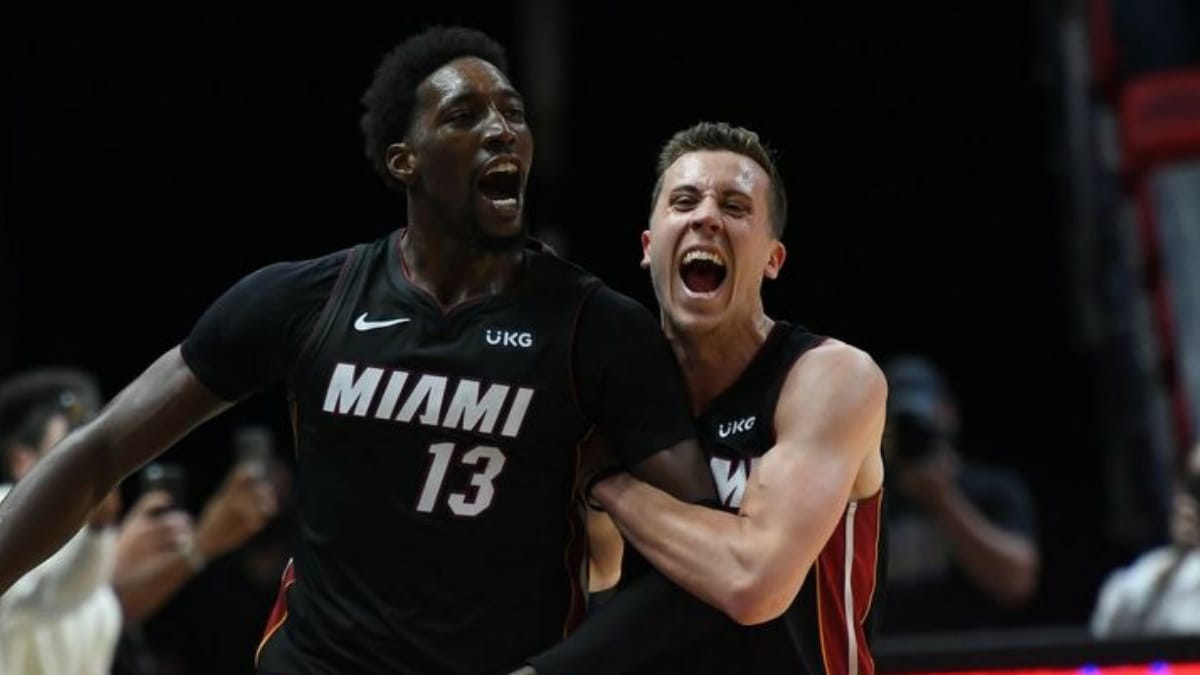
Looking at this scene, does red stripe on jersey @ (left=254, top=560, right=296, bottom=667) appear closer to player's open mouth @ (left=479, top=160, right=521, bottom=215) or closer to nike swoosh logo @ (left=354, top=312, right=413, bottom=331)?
nike swoosh logo @ (left=354, top=312, right=413, bottom=331)

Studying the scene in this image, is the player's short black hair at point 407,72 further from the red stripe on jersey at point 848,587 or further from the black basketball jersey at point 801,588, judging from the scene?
the red stripe on jersey at point 848,587

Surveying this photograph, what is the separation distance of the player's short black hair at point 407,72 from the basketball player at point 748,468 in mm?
482

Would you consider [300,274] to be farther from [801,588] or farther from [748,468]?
[801,588]

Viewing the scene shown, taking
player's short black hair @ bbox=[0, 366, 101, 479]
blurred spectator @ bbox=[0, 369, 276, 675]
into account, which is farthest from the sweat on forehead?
player's short black hair @ bbox=[0, 366, 101, 479]

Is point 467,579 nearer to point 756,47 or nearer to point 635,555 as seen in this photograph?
point 635,555

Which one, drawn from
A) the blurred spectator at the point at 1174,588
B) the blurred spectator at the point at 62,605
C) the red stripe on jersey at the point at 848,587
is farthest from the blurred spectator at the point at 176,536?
the red stripe on jersey at the point at 848,587

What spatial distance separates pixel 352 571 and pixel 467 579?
21cm

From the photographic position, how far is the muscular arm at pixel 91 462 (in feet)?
13.9

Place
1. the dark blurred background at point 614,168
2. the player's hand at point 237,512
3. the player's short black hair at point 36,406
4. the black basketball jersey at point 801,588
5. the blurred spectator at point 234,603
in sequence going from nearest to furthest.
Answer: the black basketball jersey at point 801,588, the player's short black hair at point 36,406, the player's hand at point 237,512, the blurred spectator at point 234,603, the dark blurred background at point 614,168

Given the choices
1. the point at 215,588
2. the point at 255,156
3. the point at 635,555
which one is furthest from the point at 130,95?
the point at 635,555

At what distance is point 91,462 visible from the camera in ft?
14.0

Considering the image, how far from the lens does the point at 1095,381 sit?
11.9 meters

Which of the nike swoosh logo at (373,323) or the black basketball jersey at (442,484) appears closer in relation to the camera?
the black basketball jersey at (442,484)

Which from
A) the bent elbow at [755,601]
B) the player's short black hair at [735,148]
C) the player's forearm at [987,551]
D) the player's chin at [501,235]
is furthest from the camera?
the player's forearm at [987,551]
